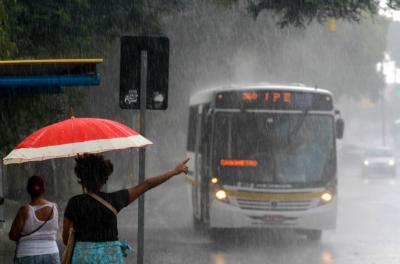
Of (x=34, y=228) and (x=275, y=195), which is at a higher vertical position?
(x=34, y=228)

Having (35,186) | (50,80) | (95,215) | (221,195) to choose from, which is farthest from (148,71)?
(221,195)

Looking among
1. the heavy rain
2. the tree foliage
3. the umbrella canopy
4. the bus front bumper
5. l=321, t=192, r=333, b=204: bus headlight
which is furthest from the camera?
the tree foliage

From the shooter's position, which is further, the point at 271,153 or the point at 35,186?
the point at 271,153

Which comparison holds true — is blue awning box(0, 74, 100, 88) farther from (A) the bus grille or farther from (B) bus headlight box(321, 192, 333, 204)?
(B) bus headlight box(321, 192, 333, 204)

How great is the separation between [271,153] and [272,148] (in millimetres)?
94

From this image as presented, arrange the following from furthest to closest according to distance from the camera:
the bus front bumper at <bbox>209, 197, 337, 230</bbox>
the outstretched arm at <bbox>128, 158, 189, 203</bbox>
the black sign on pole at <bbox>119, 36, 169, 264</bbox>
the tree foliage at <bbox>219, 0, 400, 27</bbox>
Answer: the tree foliage at <bbox>219, 0, 400, 27</bbox>
the bus front bumper at <bbox>209, 197, 337, 230</bbox>
the black sign on pole at <bbox>119, 36, 169, 264</bbox>
the outstretched arm at <bbox>128, 158, 189, 203</bbox>

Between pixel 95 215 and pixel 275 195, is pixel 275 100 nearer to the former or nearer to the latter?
pixel 275 195

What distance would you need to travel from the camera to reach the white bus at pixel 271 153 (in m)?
17.0

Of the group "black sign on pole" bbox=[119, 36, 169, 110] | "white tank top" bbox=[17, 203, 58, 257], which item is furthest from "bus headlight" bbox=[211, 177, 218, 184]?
"white tank top" bbox=[17, 203, 58, 257]

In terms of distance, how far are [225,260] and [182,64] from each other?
60.6 feet

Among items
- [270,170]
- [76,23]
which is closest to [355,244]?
[270,170]

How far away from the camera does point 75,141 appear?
689 cm

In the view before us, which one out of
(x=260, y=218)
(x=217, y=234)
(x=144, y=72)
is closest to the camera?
(x=144, y=72)

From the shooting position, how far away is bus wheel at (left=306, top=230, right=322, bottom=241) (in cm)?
1780
